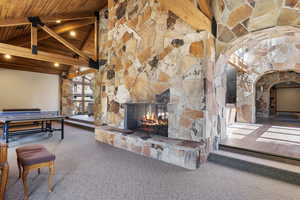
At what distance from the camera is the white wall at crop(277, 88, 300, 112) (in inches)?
392

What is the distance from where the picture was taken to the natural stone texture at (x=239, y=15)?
234 cm

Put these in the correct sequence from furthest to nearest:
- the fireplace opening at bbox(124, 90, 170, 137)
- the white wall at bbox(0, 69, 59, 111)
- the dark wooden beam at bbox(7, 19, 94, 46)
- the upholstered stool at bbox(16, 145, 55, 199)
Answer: the white wall at bbox(0, 69, 59, 111) → the dark wooden beam at bbox(7, 19, 94, 46) → the fireplace opening at bbox(124, 90, 170, 137) → the upholstered stool at bbox(16, 145, 55, 199)

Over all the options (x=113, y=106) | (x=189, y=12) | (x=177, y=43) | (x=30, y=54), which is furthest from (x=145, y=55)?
(x=30, y=54)

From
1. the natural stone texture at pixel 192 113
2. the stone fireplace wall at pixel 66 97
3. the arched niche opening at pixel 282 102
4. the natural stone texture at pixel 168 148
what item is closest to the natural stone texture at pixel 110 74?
the natural stone texture at pixel 168 148

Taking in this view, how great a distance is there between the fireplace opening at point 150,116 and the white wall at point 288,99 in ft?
37.5

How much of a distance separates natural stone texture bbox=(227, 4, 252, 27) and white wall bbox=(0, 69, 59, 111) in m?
9.24

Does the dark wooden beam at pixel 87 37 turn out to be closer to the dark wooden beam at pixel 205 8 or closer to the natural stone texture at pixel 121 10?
the natural stone texture at pixel 121 10

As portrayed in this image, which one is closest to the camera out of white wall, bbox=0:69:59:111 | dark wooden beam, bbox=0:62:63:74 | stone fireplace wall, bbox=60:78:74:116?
dark wooden beam, bbox=0:62:63:74

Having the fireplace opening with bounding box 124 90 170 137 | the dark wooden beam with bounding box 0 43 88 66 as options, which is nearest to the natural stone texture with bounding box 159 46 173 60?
the fireplace opening with bounding box 124 90 170 137

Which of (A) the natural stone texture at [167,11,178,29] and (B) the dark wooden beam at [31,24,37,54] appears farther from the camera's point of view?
(B) the dark wooden beam at [31,24,37,54]

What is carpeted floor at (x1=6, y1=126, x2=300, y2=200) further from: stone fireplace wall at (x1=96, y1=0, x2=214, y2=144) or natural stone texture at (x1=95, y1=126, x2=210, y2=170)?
stone fireplace wall at (x1=96, y1=0, x2=214, y2=144)

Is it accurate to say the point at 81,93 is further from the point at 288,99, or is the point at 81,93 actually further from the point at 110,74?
the point at 288,99

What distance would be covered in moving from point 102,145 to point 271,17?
414 cm

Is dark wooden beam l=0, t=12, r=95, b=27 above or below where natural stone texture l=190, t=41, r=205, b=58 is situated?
above
